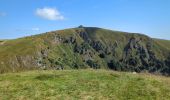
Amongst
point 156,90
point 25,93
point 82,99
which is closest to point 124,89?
point 156,90

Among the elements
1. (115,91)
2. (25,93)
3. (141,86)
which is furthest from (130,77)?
(25,93)

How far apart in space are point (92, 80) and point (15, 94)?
6997 millimetres

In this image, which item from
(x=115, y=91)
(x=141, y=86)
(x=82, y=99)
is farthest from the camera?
(x=141, y=86)

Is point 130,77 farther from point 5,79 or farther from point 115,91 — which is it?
point 5,79

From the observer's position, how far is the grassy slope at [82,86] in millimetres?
21984

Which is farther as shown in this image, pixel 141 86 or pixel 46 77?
pixel 46 77

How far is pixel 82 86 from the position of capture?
24.4 m

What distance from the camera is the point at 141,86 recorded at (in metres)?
24.6

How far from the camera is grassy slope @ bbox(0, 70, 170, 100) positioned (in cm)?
2198

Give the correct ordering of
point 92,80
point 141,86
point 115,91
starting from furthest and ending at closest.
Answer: point 92,80 < point 141,86 < point 115,91

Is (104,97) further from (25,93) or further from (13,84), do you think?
(13,84)

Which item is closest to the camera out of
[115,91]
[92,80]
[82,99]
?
[82,99]

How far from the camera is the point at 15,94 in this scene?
72.9 ft

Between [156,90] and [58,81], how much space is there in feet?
26.6
